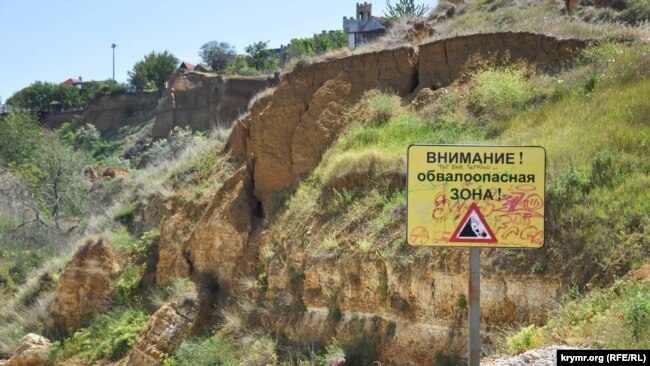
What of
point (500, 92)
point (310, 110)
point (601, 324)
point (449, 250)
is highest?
point (500, 92)

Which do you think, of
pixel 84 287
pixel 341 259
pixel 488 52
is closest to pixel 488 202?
pixel 341 259

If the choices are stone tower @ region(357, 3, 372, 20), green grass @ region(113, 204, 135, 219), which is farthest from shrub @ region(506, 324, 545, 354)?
stone tower @ region(357, 3, 372, 20)

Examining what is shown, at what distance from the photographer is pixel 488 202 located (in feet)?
20.7

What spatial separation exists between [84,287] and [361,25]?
45.7 meters

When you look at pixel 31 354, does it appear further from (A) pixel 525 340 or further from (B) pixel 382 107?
(A) pixel 525 340

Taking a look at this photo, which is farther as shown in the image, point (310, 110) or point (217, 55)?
point (217, 55)

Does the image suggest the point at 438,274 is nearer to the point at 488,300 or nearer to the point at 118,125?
the point at 488,300

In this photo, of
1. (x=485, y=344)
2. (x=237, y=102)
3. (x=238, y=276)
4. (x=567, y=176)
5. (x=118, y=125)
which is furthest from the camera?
(x=118, y=125)

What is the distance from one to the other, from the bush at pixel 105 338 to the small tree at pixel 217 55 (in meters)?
50.3

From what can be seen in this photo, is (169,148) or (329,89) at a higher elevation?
(329,89)

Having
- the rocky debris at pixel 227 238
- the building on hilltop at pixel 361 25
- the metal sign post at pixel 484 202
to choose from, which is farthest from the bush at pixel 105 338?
the building on hilltop at pixel 361 25

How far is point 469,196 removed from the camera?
20.9 ft

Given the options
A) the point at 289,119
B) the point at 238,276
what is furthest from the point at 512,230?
the point at 289,119

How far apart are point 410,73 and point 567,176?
6490mm
